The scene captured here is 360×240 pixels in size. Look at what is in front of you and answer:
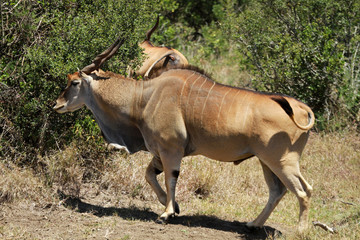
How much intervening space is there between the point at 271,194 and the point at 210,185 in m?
1.36

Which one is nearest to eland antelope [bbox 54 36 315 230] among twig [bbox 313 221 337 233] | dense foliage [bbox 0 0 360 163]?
twig [bbox 313 221 337 233]

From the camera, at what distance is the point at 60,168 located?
6383mm

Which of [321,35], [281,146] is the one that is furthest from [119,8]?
[321,35]

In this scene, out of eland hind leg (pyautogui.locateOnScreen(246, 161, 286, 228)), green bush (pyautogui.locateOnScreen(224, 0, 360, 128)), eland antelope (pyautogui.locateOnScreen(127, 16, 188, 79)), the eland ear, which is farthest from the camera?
green bush (pyautogui.locateOnScreen(224, 0, 360, 128))

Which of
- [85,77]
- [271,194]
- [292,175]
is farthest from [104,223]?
[292,175]

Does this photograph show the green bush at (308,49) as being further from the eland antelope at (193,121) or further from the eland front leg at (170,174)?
the eland front leg at (170,174)

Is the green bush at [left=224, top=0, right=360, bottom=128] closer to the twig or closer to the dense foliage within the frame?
the dense foliage

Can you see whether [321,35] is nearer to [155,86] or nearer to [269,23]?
[269,23]

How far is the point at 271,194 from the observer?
18.3ft

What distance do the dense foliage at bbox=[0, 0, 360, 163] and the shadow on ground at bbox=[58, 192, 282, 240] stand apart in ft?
2.79

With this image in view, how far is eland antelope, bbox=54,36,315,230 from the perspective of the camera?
5164 mm

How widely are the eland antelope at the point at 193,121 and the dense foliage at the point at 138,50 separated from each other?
21.8 inches

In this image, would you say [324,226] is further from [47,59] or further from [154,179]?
[47,59]

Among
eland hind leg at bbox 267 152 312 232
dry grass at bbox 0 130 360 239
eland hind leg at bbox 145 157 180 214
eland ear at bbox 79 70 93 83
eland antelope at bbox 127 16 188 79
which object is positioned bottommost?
dry grass at bbox 0 130 360 239
